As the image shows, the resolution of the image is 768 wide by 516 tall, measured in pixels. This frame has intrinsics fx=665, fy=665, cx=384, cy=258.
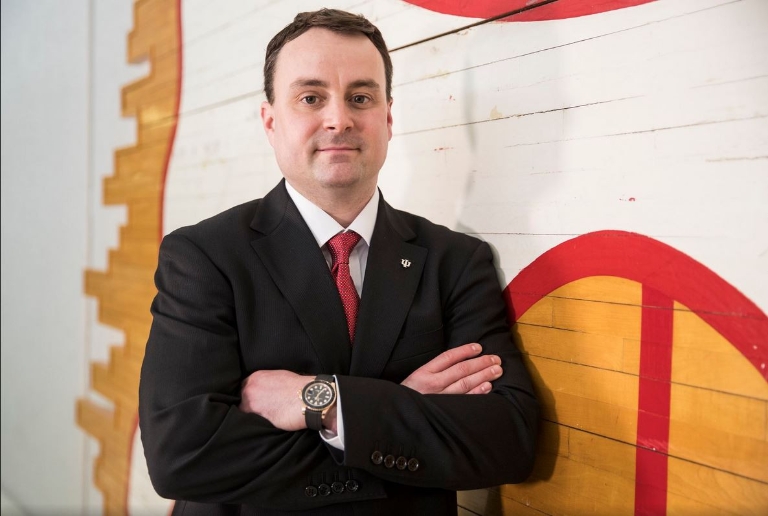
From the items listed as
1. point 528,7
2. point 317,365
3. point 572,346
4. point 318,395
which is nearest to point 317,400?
point 318,395

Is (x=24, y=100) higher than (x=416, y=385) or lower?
higher

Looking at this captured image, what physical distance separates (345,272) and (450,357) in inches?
11.8

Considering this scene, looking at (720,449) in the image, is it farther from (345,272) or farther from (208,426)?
(208,426)

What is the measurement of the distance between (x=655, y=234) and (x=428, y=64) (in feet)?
2.66

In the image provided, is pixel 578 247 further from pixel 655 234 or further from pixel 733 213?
pixel 733 213

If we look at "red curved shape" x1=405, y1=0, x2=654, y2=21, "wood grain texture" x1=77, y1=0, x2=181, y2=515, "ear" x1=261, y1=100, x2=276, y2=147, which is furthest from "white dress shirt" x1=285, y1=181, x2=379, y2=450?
"wood grain texture" x1=77, y1=0, x2=181, y2=515

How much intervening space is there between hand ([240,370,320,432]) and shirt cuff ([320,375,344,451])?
25 mm

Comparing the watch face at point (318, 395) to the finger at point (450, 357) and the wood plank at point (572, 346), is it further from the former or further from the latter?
the wood plank at point (572, 346)

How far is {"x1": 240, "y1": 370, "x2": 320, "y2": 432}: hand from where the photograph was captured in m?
1.29

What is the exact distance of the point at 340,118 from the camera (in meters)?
1.45

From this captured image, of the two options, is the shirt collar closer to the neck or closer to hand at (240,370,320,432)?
the neck

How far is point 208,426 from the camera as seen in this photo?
1.24 meters

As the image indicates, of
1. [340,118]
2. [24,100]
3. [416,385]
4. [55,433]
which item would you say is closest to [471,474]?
[416,385]

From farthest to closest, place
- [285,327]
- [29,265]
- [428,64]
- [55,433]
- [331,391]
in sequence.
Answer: [29,265], [55,433], [428,64], [285,327], [331,391]
